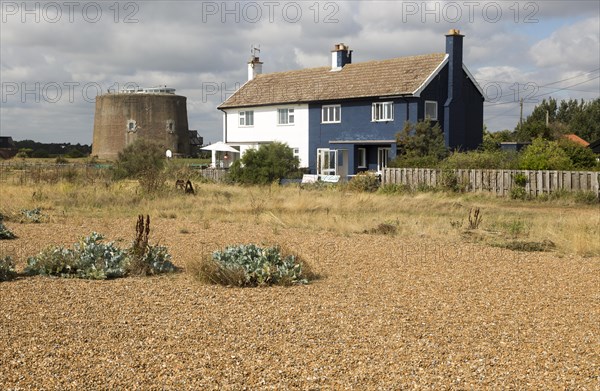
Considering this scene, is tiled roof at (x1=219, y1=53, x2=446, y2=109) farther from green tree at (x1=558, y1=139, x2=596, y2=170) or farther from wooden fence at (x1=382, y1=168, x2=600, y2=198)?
green tree at (x1=558, y1=139, x2=596, y2=170)

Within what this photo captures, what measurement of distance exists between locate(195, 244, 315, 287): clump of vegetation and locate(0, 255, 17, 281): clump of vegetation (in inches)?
112

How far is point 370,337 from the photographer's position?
8.76 metres

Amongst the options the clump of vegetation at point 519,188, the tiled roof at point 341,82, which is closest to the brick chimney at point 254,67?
the tiled roof at point 341,82

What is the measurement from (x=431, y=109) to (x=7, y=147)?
7098cm

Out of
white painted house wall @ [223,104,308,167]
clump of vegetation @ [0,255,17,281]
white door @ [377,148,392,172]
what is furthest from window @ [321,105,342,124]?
clump of vegetation @ [0,255,17,281]

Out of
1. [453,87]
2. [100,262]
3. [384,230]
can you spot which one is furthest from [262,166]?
[100,262]

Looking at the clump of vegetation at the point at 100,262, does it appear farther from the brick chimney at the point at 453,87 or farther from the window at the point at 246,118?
the window at the point at 246,118

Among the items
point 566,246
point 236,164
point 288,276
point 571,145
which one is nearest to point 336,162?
point 236,164

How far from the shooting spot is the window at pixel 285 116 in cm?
5184

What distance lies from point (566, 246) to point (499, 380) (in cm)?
1022

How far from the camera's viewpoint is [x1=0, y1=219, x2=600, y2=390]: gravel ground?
288 inches

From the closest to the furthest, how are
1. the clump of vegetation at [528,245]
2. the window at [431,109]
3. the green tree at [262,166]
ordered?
the clump of vegetation at [528,245] < the green tree at [262,166] < the window at [431,109]

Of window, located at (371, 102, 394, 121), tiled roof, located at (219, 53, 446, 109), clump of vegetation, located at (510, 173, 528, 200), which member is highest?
tiled roof, located at (219, 53, 446, 109)

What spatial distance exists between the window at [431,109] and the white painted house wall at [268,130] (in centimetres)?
876
